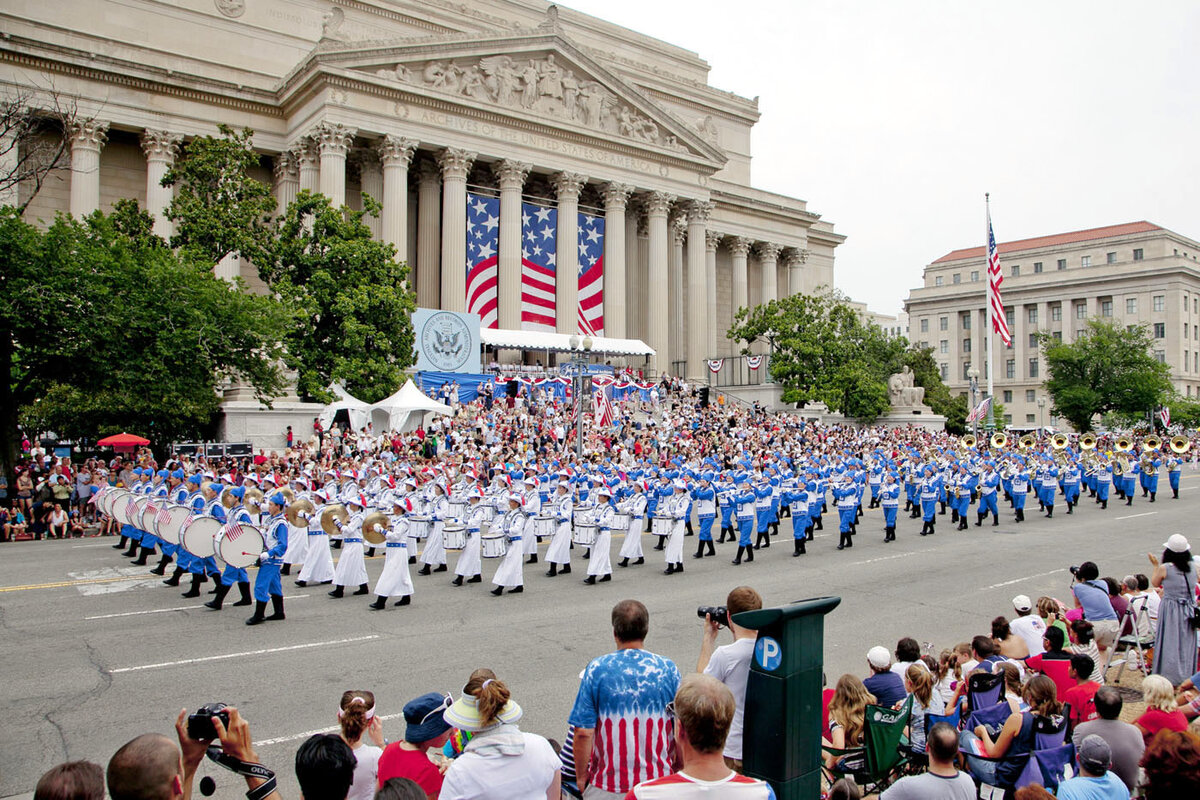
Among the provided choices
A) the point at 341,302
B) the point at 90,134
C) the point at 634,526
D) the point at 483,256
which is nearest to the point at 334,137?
the point at 483,256

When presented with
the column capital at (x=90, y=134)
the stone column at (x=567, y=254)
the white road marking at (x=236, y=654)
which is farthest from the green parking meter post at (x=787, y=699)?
the column capital at (x=90, y=134)

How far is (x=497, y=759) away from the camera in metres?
3.88

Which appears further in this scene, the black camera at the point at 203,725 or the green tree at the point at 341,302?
the green tree at the point at 341,302

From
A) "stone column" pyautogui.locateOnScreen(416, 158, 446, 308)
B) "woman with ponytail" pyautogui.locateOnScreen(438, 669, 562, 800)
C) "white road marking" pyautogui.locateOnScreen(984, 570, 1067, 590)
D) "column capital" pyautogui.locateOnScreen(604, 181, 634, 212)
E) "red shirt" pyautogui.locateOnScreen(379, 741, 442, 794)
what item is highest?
"column capital" pyautogui.locateOnScreen(604, 181, 634, 212)

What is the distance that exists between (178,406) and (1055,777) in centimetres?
2398

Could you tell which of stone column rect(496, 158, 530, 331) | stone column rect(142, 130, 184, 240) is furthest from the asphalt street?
stone column rect(496, 158, 530, 331)

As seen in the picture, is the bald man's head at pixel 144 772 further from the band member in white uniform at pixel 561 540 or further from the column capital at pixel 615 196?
the column capital at pixel 615 196

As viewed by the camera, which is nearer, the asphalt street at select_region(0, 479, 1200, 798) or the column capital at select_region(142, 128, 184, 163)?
the asphalt street at select_region(0, 479, 1200, 798)

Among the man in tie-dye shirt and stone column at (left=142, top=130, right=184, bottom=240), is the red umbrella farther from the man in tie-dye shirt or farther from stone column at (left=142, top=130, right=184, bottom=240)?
the man in tie-dye shirt

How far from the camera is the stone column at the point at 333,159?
36.5 metres

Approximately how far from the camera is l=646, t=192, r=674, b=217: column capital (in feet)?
158

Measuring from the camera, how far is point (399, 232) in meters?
38.7

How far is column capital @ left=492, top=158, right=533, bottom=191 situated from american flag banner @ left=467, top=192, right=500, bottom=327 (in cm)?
107

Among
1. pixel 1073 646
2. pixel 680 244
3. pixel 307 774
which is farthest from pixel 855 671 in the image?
pixel 680 244
